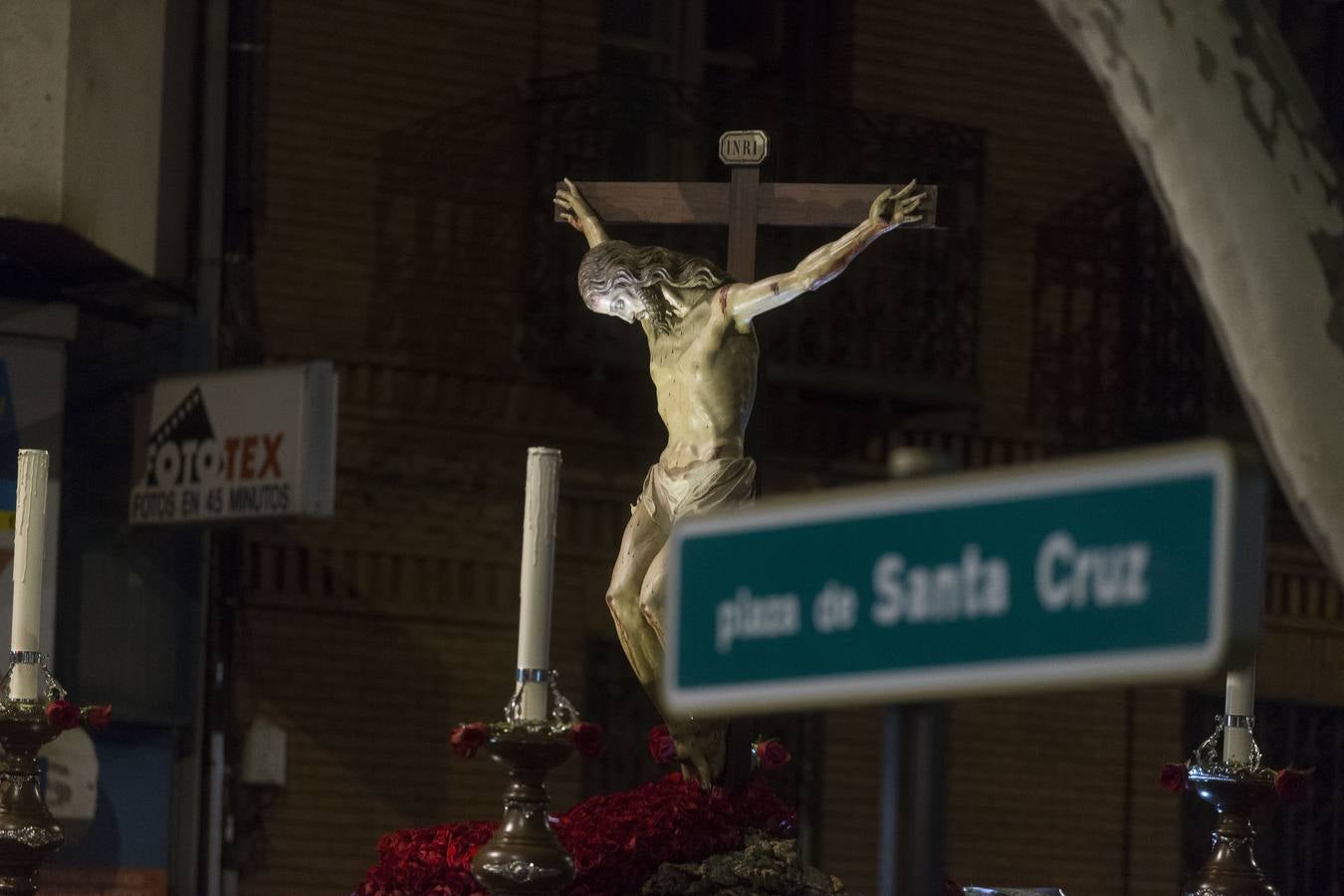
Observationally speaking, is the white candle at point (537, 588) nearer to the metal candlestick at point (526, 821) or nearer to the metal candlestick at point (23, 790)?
the metal candlestick at point (526, 821)

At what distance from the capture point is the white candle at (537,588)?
5.75m

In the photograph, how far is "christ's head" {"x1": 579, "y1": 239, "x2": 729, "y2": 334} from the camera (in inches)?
→ 283

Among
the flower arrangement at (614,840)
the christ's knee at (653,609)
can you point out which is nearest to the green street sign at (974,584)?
the flower arrangement at (614,840)

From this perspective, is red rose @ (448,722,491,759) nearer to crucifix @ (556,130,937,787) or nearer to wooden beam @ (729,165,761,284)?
crucifix @ (556,130,937,787)

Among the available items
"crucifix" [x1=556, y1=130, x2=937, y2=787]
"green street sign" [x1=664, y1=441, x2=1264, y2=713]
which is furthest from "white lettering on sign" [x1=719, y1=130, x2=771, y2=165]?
"green street sign" [x1=664, y1=441, x2=1264, y2=713]

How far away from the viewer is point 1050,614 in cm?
227

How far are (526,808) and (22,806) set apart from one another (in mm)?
1712

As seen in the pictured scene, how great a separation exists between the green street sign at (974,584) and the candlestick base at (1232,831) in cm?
501

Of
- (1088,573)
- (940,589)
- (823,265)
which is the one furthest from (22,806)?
(1088,573)

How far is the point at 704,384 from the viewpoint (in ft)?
23.4

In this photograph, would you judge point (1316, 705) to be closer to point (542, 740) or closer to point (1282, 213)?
point (542, 740)

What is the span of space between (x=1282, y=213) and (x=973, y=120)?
34.3ft

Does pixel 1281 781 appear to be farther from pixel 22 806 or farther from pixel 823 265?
→ pixel 22 806

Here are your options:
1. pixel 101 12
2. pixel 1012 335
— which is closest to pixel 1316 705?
pixel 1012 335
